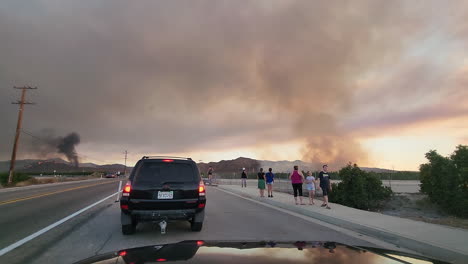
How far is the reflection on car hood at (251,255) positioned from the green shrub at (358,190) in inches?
638

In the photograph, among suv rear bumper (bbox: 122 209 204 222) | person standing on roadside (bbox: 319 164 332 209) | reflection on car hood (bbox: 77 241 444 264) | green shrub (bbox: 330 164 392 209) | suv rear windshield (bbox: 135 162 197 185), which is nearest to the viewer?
reflection on car hood (bbox: 77 241 444 264)

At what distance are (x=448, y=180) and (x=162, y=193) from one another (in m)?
16.4

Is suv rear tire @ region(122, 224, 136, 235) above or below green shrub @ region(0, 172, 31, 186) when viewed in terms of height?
below

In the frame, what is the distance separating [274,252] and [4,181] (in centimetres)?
4254

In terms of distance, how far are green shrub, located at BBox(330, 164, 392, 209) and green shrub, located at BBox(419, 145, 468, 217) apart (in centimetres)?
264

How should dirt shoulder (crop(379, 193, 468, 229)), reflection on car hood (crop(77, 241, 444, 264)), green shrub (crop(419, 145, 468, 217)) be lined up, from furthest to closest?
dirt shoulder (crop(379, 193, 468, 229)), green shrub (crop(419, 145, 468, 217)), reflection on car hood (crop(77, 241, 444, 264))

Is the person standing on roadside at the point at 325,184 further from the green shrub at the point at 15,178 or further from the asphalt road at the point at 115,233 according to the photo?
the green shrub at the point at 15,178

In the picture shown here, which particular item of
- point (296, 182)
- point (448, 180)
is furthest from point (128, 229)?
point (448, 180)

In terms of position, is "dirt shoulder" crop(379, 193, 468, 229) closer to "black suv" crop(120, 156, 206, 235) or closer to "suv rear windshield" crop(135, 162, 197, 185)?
"black suv" crop(120, 156, 206, 235)

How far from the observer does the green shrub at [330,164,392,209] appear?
18.4 m

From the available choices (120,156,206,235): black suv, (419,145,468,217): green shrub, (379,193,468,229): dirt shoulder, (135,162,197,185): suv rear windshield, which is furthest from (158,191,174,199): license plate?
(419,145,468,217): green shrub

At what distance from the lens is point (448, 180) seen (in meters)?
16.4

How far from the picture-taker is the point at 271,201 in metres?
15.8

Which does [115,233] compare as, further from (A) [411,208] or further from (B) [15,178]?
(B) [15,178]
